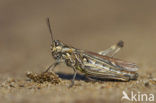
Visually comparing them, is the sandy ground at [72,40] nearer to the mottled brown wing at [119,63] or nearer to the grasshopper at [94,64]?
the grasshopper at [94,64]

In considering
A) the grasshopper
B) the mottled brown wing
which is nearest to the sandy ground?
the grasshopper

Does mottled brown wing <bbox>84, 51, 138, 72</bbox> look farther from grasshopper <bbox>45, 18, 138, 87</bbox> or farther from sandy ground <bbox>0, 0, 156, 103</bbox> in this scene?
sandy ground <bbox>0, 0, 156, 103</bbox>

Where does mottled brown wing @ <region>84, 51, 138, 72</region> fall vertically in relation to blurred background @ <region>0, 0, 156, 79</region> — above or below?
below

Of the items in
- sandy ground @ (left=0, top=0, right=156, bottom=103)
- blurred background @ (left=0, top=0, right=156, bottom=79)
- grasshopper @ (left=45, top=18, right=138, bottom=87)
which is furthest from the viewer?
blurred background @ (left=0, top=0, right=156, bottom=79)

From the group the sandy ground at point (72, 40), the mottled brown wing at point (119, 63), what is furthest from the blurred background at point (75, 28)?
the mottled brown wing at point (119, 63)

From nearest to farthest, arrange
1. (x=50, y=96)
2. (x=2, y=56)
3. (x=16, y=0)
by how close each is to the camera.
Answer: (x=50, y=96), (x=2, y=56), (x=16, y=0)

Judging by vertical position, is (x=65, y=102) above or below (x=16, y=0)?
below

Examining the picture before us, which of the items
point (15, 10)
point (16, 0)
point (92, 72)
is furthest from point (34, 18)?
point (92, 72)

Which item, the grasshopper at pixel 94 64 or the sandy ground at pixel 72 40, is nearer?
the sandy ground at pixel 72 40

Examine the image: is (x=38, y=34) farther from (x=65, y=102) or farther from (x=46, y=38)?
(x=65, y=102)
